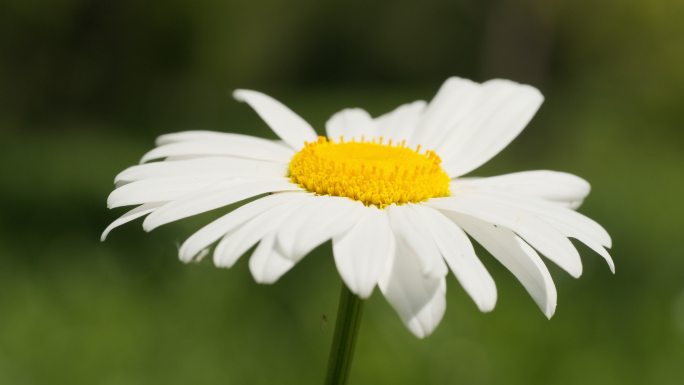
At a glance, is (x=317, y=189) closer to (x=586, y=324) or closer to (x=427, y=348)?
(x=427, y=348)


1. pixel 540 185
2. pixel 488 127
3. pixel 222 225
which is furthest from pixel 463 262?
pixel 488 127

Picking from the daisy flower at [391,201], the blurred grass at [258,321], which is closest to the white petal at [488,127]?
the daisy flower at [391,201]

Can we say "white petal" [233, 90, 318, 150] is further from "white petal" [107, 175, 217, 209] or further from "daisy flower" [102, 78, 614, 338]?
"white petal" [107, 175, 217, 209]

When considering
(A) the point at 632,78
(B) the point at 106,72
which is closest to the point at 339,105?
(B) the point at 106,72

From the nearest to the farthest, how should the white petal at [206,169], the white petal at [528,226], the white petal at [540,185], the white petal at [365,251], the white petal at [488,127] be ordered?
the white petal at [365,251]
the white petal at [528,226]
the white petal at [206,169]
the white petal at [540,185]
the white petal at [488,127]

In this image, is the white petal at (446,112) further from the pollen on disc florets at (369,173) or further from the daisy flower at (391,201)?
the pollen on disc florets at (369,173)

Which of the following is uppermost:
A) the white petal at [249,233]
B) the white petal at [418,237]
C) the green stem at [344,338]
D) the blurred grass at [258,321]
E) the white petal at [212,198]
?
the white petal at [212,198]
